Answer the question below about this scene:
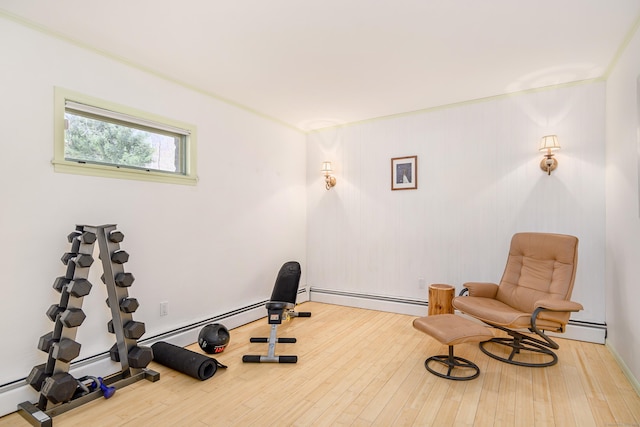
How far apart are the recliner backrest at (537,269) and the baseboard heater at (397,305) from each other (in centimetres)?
69

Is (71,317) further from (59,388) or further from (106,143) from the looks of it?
(106,143)

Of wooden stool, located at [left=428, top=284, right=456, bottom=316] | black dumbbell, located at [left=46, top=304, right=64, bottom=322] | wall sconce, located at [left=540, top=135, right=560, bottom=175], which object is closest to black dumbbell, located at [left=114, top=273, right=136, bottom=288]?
black dumbbell, located at [left=46, top=304, right=64, bottom=322]

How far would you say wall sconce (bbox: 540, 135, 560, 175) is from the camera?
3.34 m

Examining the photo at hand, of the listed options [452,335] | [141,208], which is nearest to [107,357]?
[141,208]

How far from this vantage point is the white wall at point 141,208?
2.24m

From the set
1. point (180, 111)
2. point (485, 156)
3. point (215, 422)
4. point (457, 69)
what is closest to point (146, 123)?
point (180, 111)

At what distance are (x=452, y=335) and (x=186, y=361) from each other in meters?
2.06

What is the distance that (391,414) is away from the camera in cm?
213

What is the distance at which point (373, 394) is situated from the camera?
2379 mm

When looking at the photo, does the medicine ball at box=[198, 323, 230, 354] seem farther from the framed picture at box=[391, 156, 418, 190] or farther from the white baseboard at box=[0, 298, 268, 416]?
the framed picture at box=[391, 156, 418, 190]

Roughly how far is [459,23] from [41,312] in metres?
3.59

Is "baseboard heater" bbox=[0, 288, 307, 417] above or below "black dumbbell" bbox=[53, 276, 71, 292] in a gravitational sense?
below

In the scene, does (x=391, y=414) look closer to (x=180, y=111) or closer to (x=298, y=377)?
(x=298, y=377)

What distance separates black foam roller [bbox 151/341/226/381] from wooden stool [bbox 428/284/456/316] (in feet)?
7.44
